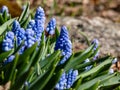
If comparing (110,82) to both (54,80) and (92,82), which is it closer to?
(92,82)

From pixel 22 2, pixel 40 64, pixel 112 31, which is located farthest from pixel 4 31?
pixel 22 2

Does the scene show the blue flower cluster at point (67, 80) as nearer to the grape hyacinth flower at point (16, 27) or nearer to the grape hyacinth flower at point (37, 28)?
the grape hyacinth flower at point (37, 28)

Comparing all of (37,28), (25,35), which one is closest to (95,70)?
(37,28)

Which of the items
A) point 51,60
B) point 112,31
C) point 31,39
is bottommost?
point 112,31

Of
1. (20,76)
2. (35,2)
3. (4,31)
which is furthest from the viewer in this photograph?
(35,2)

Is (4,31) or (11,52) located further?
(4,31)

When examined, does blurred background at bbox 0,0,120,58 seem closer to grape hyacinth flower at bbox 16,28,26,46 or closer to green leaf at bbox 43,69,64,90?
grape hyacinth flower at bbox 16,28,26,46

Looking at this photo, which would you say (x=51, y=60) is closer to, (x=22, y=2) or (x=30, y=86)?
(x=30, y=86)
